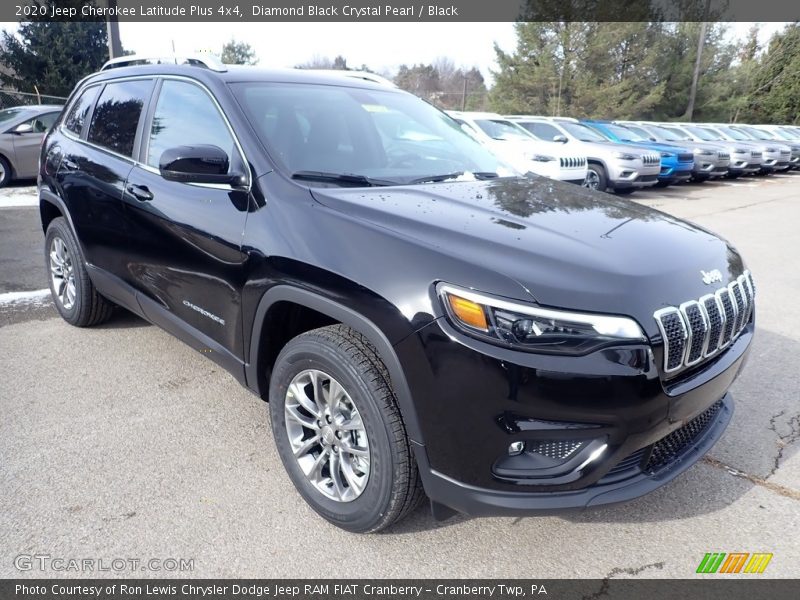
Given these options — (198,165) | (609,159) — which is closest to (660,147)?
(609,159)

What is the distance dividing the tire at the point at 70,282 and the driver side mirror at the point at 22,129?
24.6ft

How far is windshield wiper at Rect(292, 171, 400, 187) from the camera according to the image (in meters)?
2.70

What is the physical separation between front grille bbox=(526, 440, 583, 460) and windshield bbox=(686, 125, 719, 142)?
64.7 ft

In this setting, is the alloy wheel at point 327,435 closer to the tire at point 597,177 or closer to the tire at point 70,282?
the tire at point 70,282

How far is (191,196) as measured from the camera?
300cm

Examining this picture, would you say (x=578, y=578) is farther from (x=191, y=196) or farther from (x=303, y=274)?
(x=191, y=196)

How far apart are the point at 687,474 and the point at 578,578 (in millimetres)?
962

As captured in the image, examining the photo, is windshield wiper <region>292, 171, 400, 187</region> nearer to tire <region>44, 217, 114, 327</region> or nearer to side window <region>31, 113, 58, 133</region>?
tire <region>44, 217, 114, 327</region>

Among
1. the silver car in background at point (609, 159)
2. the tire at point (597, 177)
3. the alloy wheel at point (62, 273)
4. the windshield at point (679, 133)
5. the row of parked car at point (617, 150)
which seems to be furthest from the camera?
the windshield at point (679, 133)

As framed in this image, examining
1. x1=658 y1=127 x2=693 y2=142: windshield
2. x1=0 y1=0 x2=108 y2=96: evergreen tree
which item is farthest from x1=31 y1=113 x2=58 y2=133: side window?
x1=0 y1=0 x2=108 y2=96: evergreen tree

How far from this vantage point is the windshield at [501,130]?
12.1m

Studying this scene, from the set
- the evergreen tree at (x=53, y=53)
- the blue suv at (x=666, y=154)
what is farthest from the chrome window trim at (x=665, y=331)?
the evergreen tree at (x=53, y=53)

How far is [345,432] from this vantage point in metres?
2.41
